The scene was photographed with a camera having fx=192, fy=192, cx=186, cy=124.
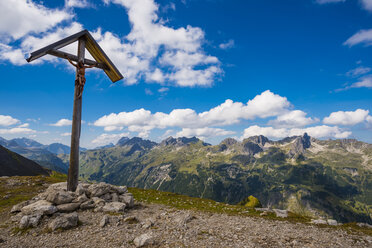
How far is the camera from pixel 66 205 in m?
13.6

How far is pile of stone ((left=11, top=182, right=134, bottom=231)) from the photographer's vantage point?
1116 cm

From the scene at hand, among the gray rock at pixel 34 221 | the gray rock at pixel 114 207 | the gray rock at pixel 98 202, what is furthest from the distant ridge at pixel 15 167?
the gray rock at pixel 34 221

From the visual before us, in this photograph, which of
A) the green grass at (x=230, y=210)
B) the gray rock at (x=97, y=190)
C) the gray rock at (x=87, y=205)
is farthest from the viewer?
the gray rock at (x=97, y=190)

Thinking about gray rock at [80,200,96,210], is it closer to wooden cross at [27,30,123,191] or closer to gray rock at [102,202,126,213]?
gray rock at [102,202,126,213]

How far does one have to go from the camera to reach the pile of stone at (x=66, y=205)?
36.6 feet

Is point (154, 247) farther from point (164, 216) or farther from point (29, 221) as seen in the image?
point (29, 221)

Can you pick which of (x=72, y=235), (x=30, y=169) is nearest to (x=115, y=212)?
(x=72, y=235)

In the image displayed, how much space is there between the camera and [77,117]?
15.4 meters

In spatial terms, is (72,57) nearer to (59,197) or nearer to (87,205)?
(59,197)

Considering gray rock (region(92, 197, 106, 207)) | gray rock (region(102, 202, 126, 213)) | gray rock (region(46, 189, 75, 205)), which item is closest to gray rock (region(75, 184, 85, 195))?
gray rock (region(46, 189, 75, 205))

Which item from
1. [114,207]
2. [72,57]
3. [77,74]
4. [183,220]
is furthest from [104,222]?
[72,57]

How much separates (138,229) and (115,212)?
4.11 meters

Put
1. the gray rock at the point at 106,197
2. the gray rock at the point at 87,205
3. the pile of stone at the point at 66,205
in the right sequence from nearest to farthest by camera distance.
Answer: the pile of stone at the point at 66,205, the gray rock at the point at 87,205, the gray rock at the point at 106,197

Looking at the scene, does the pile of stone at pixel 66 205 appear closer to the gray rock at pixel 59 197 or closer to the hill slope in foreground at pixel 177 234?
Answer: the gray rock at pixel 59 197
